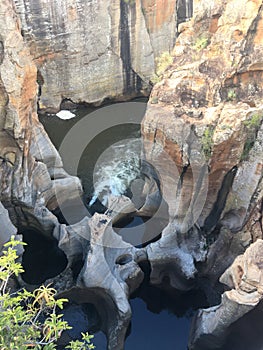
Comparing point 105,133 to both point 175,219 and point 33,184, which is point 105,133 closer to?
point 33,184

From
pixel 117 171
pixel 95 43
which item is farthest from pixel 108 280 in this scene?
pixel 95 43

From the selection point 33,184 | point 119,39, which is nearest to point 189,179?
point 33,184

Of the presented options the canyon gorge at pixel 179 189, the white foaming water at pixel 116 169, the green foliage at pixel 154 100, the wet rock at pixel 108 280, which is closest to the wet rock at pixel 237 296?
the canyon gorge at pixel 179 189

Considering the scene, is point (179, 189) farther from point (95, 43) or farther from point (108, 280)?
point (95, 43)

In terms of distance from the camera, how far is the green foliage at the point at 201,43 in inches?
440

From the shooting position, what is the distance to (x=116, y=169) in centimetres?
1783

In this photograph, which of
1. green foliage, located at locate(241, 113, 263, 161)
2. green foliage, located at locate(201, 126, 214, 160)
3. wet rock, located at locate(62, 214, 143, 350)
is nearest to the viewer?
green foliage, located at locate(241, 113, 263, 161)

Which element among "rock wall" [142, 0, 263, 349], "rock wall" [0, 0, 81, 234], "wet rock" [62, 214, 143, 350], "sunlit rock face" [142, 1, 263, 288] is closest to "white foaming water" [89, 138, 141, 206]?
"rock wall" [0, 0, 81, 234]

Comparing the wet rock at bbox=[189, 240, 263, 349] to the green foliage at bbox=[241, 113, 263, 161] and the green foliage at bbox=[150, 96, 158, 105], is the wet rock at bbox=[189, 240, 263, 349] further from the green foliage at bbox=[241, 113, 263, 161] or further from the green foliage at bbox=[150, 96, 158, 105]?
the green foliage at bbox=[150, 96, 158, 105]

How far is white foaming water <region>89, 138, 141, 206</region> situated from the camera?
1658 centimetres

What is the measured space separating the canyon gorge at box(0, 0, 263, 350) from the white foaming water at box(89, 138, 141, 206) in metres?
1.69

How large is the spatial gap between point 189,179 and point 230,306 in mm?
3646

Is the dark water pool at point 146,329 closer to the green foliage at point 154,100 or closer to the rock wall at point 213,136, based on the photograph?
the rock wall at point 213,136

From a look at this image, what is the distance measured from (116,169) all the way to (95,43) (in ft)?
21.6
